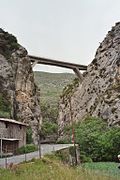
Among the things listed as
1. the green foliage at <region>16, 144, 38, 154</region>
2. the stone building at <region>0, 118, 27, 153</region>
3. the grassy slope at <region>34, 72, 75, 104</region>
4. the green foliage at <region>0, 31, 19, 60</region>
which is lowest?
the green foliage at <region>16, 144, 38, 154</region>

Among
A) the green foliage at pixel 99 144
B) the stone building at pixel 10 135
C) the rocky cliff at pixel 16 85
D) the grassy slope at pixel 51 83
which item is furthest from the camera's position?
the grassy slope at pixel 51 83

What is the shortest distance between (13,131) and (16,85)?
1791 cm

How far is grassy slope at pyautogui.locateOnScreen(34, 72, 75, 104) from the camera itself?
412 ft

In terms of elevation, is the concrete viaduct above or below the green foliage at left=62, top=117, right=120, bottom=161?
above

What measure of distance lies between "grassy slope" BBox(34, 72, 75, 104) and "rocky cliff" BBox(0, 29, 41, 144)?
54.3m

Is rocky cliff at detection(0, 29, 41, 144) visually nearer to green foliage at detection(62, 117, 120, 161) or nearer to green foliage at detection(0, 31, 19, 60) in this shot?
green foliage at detection(0, 31, 19, 60)

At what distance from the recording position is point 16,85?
5966cm

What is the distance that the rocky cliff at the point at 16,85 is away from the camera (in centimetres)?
5334

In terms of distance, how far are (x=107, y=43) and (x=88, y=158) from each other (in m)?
41.6

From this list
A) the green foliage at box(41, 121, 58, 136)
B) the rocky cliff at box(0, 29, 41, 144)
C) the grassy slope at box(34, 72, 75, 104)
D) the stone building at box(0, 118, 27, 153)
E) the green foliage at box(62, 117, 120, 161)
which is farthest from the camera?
the grassy slope at box(34, 72, 75, 104)

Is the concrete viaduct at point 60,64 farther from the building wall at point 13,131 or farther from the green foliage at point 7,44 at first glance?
the building wall at point 13,131

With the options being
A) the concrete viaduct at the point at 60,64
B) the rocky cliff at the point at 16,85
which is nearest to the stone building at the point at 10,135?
the rocky cliff at the point at 16,85

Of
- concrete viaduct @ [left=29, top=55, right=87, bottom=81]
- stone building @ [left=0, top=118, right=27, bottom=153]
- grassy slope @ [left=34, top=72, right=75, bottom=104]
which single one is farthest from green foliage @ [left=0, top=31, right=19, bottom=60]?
grassy slope @ [left=34, top=72, right=75, bottom=104]

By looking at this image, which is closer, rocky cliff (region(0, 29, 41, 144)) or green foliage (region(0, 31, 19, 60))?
rocky cliff (region(0, 29, 41, 144))
